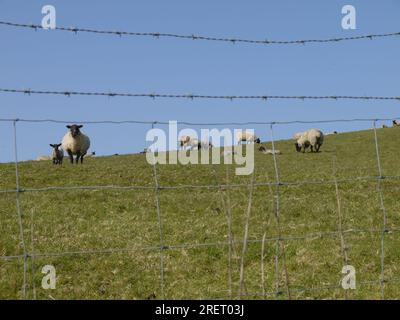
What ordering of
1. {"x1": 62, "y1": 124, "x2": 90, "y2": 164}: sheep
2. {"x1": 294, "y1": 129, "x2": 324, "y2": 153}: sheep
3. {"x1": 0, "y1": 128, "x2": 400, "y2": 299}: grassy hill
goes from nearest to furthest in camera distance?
{"x1": 0, "y1": 128, "x2": 400, "y2": 299}: grassy hill, {"x1": 62, "y1": 124, "x2": 90, "y2": 164}: sheep, {"x1": 294, "y1": 129, "x2": 324, "y2": 153}: sheep

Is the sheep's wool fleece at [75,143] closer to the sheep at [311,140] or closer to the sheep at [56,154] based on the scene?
the sheep at [56,154]

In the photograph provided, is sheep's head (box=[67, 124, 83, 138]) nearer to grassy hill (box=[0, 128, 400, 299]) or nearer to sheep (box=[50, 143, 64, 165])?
sheep (box=[50, 143, 64, 165])

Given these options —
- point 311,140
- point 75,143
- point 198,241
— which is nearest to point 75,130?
point 75,143

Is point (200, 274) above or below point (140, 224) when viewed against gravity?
below

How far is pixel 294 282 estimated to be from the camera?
386 inches

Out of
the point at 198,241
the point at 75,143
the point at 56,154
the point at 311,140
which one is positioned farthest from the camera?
the point at 311,140

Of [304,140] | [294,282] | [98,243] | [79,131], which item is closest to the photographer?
[294,282]

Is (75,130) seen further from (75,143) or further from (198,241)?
(198,241)

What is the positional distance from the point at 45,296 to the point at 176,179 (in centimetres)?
1290

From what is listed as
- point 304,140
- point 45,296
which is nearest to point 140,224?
point 45,296

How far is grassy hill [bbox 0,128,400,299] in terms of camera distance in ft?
30.6

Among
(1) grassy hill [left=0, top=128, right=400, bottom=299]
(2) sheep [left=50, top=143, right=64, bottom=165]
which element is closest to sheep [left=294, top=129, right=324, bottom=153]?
(2) sheep [left=50, top=143, right=64, bottom=165]

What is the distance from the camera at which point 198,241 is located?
39.7 ft
